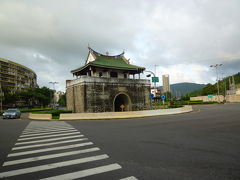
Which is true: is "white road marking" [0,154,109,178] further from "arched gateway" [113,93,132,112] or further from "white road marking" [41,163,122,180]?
"arched gateway" [113,93,132,112]

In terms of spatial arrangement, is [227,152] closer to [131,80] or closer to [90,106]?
[90,106]

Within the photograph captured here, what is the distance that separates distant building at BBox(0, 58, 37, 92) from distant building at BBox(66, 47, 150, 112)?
5025 centimetres

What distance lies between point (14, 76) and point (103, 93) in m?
65.9

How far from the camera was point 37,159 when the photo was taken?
15.3ft

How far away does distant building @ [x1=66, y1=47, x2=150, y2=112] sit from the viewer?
2334 cm

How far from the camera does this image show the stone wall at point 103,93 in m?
23.2

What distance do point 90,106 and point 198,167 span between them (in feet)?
67.6

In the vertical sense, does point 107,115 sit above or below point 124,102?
below

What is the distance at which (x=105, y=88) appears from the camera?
24812 mm

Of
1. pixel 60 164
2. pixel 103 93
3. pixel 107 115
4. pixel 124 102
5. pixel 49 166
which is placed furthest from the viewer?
pixel 124 102

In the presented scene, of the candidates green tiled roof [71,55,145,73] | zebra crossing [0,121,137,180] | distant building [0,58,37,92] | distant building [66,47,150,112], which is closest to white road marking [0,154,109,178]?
zebra crossing [0,121,137,180]

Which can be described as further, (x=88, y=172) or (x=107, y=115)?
(x=107, y=115)

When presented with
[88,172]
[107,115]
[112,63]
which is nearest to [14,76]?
[112,63]

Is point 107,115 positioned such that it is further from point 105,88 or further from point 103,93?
point 105,88
